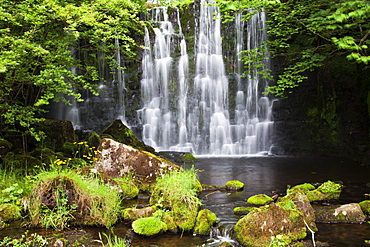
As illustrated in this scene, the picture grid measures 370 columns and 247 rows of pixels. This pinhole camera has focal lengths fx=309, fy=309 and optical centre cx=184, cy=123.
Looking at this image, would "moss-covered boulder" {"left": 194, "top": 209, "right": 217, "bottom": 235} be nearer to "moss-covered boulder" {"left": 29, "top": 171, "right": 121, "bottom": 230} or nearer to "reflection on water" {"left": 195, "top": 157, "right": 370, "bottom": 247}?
"reflection on water" {"left": 195, "top": 157, "right": 370, "bottom": 247}

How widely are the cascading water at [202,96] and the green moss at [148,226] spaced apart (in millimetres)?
13277

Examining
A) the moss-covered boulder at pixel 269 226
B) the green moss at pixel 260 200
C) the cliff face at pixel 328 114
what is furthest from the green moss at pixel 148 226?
the cliff face at pixel 328 114

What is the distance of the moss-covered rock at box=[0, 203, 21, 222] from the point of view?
5390 mm

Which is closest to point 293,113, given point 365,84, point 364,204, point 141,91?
point 365,84

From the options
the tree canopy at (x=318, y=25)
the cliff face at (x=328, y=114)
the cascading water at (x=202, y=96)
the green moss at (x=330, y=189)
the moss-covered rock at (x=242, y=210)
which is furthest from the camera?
the cascading water at (x=202, y=96)

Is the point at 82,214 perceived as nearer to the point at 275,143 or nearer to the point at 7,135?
the point at 7,135

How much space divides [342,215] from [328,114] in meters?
12.1

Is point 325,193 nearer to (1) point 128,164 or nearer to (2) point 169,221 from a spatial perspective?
(2) point 169,221

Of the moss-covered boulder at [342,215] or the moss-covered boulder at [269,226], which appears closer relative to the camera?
the moss-covered boulder at [269,226]

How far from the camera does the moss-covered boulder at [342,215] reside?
5.56 meters

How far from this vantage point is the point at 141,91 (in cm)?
2080

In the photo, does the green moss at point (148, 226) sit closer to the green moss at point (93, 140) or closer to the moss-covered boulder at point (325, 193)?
the moss-covered boulder at point (325, 193)

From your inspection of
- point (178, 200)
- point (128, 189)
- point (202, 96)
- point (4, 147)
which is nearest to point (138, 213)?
point (178, 200)

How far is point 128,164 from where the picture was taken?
7844 millimetres
